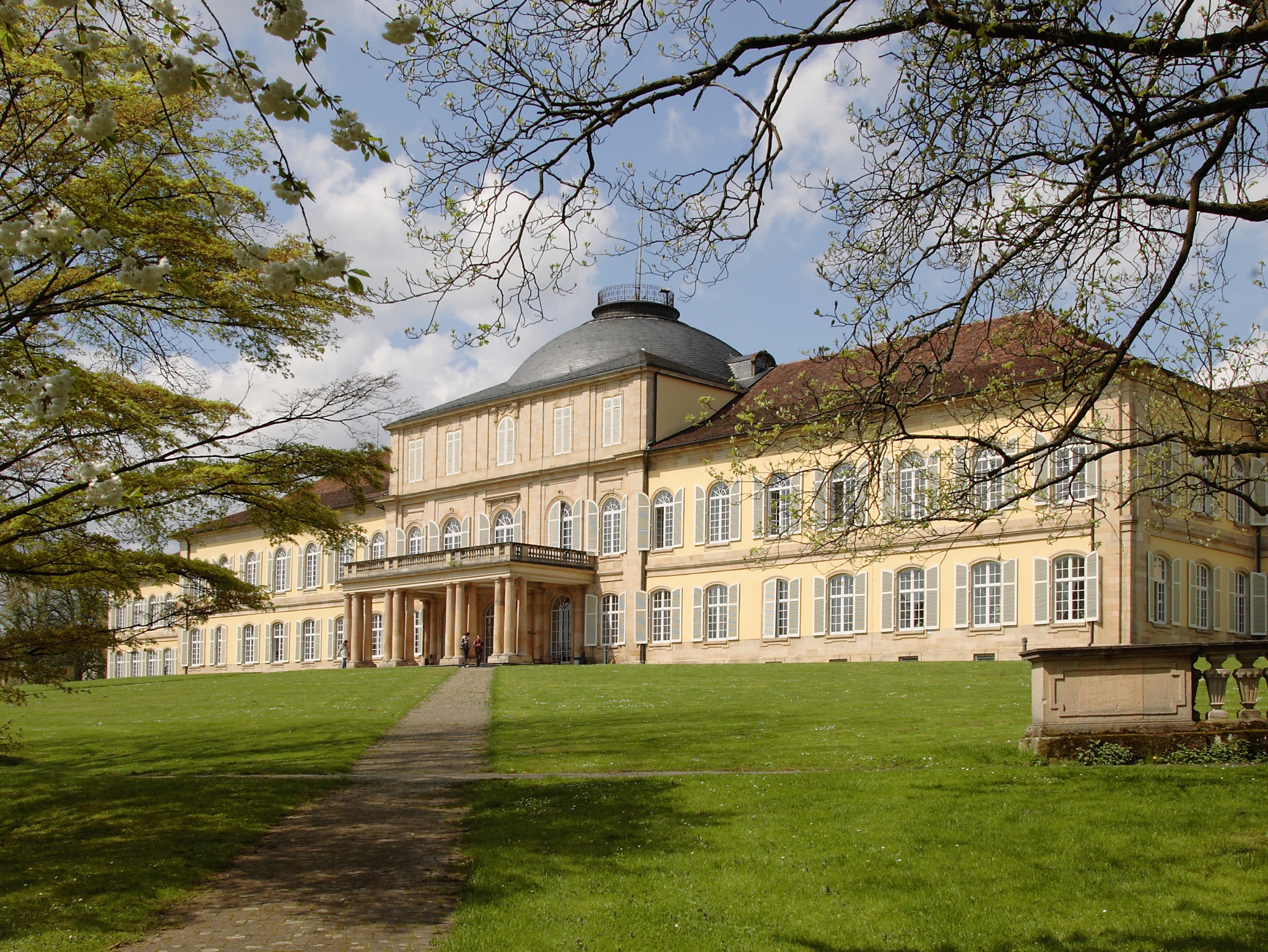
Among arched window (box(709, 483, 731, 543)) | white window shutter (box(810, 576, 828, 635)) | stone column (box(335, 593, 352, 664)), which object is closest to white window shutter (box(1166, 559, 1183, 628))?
white window shutter (box(810, 576, 828, 635))

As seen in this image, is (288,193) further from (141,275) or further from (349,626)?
(349,626)

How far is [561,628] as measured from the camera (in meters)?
47.4

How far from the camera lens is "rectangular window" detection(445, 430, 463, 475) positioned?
5247 cm

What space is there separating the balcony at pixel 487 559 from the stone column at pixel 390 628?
0.92 m

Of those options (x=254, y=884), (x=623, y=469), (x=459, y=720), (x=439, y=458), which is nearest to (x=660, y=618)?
(x=623, y=469)

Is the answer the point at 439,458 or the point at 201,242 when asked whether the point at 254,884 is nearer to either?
the point at 201,242

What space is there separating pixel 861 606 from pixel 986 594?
4344 mm

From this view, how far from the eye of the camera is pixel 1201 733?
11555mm

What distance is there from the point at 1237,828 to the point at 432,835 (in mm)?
6353

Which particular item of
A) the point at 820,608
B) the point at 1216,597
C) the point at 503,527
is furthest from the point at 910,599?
the point at 503,527

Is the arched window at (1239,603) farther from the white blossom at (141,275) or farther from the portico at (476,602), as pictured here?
the white blossom at (141,275)

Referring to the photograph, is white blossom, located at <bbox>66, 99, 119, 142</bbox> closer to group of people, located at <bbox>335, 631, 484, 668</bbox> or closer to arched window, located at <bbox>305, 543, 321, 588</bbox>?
group of people, located at <bbox>335, 631, 484, 668</bbox>

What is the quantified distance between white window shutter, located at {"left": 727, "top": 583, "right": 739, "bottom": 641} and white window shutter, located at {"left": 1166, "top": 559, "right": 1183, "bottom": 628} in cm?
1376

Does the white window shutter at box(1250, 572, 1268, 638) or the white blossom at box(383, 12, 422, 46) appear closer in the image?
the white blossom at box(383, 12, 422, 46)
